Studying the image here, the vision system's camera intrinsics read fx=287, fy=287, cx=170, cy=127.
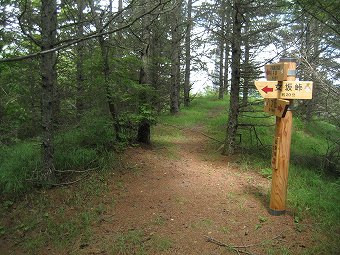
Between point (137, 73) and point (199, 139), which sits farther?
point (199, 139)

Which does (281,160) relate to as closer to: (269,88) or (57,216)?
(269,88)

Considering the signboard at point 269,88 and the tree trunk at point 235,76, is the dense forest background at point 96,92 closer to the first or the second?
the tree trunk at point 235,76

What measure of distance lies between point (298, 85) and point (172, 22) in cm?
1098

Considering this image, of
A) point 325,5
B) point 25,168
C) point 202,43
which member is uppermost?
point 202,43

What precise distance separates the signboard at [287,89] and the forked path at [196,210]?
82.8 inches

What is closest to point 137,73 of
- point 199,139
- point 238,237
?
point 199,139

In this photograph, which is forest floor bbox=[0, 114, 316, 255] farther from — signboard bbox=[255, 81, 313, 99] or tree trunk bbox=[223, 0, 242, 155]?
signboard bbox=[255, 81, 313, 99]

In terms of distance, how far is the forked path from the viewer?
14.1 ft

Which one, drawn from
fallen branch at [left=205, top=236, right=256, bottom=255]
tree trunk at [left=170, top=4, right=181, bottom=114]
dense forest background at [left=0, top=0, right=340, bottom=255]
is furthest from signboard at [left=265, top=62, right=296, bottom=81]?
tree trunk at [left=170, top=4, right=181, bottom=114]

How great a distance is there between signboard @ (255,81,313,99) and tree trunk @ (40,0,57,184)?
408cm

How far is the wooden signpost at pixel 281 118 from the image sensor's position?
4965mm

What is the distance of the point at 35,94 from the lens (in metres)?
8.38

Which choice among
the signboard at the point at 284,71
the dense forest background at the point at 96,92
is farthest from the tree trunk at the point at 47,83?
the signboard at the point at 284,71

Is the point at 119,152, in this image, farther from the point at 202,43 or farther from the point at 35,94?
the point at 202,43
